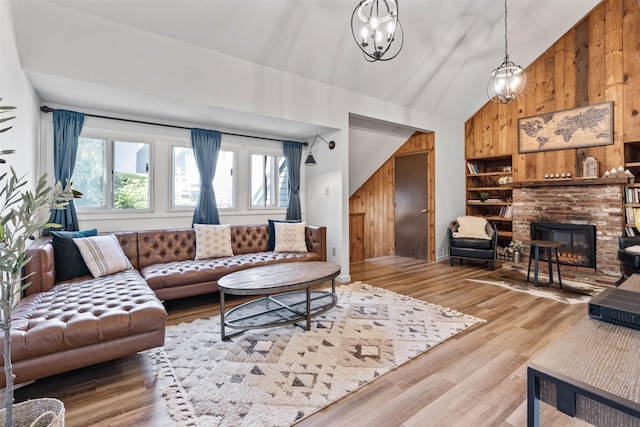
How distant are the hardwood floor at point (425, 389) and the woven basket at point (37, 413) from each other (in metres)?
0.41

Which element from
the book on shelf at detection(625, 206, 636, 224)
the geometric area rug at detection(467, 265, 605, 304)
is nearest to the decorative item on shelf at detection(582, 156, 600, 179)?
the book on shelf at detection(625, 206, 636, 224)

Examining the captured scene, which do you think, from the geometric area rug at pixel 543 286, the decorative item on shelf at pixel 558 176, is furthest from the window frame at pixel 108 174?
the decorative item on shelf at pixel 558 176

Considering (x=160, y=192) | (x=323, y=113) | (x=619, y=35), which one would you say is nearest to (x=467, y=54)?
(x=619, y=35)

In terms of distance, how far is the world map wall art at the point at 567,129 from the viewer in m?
4.65

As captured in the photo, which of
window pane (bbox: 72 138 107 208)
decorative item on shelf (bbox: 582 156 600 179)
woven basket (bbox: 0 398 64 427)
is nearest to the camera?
woven basket (bbox: 0 398 64 427)

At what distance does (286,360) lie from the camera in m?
2.21

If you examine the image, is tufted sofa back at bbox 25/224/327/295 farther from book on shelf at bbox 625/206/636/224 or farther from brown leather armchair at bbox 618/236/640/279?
book on shelf at bbox 625/206/636/224

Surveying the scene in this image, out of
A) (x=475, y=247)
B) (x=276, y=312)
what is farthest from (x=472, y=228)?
(x=276, y=312)

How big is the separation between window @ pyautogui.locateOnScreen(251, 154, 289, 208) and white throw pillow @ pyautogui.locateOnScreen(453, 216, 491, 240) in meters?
3.14

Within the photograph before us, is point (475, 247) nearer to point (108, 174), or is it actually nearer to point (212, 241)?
point (212, 241)

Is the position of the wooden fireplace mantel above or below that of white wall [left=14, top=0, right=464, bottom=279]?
below

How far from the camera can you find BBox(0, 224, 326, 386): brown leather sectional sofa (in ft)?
5.87

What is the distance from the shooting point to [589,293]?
3758 millimetres

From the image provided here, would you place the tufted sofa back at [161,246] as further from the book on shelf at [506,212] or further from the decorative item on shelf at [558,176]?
the decorative item on shelf at [558,176]
